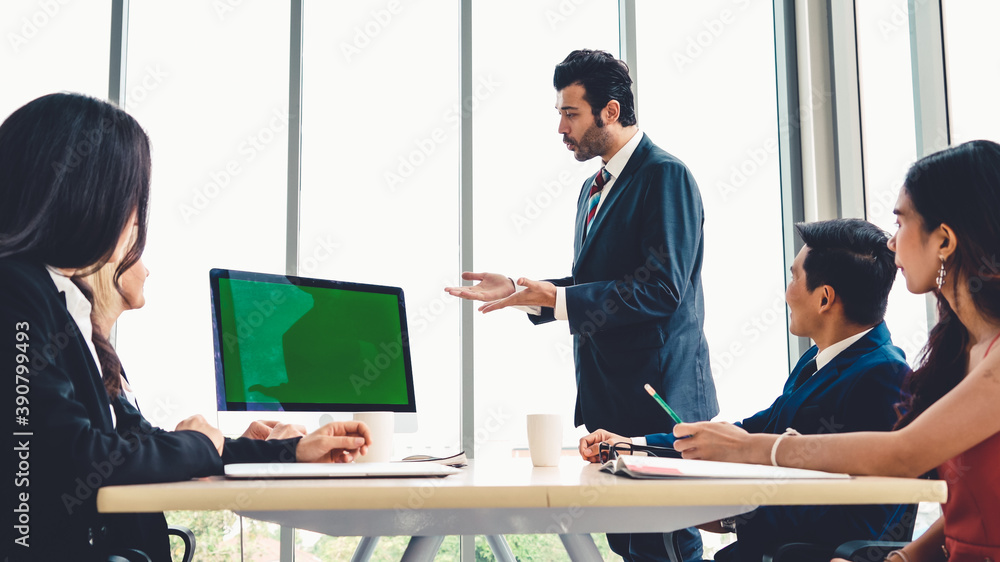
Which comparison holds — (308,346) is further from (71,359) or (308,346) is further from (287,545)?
(287,545)

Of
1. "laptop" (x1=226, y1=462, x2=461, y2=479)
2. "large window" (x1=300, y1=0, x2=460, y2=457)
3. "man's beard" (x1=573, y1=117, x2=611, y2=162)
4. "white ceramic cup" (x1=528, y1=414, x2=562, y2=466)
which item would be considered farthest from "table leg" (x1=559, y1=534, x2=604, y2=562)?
"large window" (x1=300, y1=0, x2=460, y2=457)

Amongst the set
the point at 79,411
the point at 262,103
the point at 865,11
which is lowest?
the point at 79,411

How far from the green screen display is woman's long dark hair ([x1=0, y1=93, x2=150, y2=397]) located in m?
0.44

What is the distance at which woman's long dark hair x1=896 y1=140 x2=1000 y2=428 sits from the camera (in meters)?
1.27

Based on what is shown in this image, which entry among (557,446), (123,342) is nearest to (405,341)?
(557,446)

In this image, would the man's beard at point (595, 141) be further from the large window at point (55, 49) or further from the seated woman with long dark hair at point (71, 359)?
the large window at point (55, 49)

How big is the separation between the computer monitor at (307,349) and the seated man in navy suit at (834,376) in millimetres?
506

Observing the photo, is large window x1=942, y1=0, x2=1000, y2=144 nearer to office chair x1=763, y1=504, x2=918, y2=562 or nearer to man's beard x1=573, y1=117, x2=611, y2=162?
man's beard x1=573, y1=117, x2=611, y2=162

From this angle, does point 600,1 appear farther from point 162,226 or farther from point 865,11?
point 162,226

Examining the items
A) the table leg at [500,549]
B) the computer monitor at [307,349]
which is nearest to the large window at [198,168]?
the computer monitor at [307,349]

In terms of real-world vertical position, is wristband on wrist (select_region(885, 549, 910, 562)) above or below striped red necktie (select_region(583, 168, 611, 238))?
below

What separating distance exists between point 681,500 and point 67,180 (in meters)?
0.99

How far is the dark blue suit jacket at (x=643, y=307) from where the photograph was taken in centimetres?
209

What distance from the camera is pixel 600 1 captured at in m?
3.56
